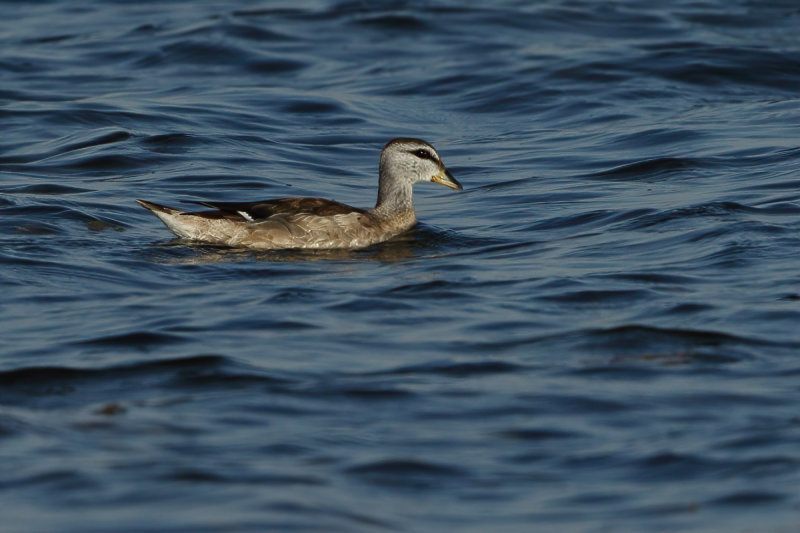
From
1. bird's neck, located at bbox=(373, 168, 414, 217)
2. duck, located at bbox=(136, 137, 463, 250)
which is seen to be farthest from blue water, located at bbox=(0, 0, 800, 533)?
bird's neck, located at bbox=(373, 168, 414, 217)

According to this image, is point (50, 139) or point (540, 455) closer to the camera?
point (540, 455)

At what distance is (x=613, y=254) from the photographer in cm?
1158

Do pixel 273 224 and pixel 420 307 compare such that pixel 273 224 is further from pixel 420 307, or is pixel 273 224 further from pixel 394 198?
pixel 420 307

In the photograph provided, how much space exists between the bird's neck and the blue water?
1.13 feet

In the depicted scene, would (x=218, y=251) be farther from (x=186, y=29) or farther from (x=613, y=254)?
(x=186, y=29)

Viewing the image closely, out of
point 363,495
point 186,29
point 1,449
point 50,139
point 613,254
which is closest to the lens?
point 363,495

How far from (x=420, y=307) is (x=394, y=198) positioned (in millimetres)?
2979

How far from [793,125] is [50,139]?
902 cm

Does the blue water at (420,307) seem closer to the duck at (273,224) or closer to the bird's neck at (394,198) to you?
the duck at (273,224)

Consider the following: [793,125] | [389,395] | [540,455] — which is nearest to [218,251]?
[389,395]

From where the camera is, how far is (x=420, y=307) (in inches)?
395

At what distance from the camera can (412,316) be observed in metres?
9.79

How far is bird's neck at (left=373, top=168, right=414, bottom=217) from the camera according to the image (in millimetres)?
12828

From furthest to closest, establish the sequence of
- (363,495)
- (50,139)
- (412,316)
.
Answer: (50,139), (412,316), (363,495)
